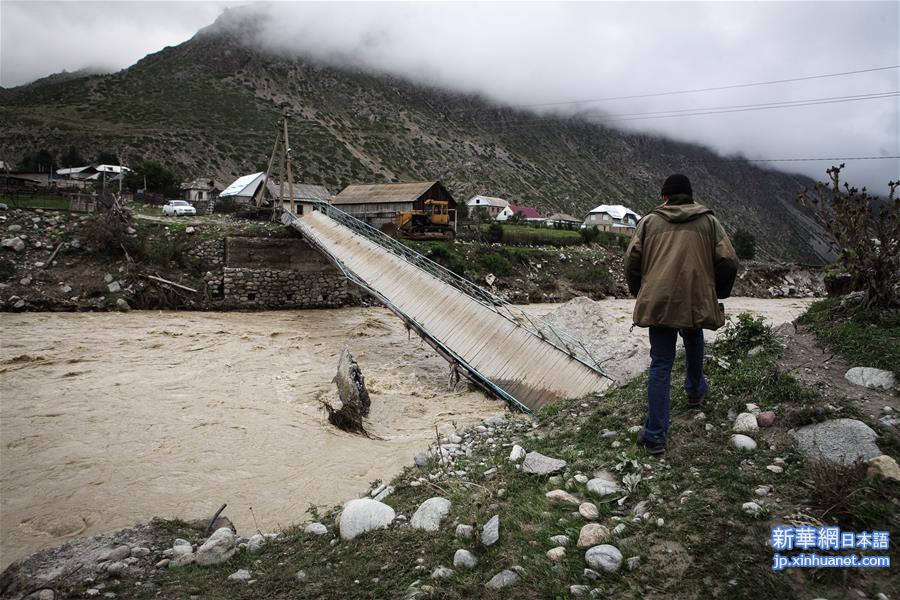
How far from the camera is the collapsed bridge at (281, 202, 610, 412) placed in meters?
8.56

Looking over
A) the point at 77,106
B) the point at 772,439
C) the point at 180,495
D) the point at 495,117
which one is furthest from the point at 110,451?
the point at 495,117

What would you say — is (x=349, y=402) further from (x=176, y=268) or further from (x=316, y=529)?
(x=176, y=268)

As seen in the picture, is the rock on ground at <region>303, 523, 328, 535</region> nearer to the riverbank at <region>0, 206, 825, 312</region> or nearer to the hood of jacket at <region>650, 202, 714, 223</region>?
the hood of jacket at <region>650, 202, 714, 223</region>

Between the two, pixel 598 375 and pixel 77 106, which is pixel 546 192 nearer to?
pixel 77 106

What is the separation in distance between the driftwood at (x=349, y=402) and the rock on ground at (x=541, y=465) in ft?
13.7

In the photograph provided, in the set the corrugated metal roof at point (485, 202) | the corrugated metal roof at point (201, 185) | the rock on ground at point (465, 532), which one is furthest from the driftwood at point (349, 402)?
the corrugated metal roof at point (485, 202)

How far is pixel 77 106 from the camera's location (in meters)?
56.8

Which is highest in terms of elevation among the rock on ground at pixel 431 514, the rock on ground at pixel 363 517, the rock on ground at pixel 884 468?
the rock on ground at pixel 884 468

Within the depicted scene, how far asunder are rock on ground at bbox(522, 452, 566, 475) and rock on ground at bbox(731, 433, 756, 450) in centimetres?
117

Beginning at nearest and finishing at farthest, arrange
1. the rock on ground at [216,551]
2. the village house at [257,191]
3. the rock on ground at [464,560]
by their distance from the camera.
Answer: the rock on ground at [464,560]
the rock on ground at [216,551]
the village house at [257,191]

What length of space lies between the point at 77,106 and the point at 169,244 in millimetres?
50633

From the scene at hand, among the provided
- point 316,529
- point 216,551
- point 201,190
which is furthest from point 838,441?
point 201,190

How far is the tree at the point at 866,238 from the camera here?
4.38 metres

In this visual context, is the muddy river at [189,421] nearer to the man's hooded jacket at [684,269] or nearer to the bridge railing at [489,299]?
the bridge railing at [489,299]
